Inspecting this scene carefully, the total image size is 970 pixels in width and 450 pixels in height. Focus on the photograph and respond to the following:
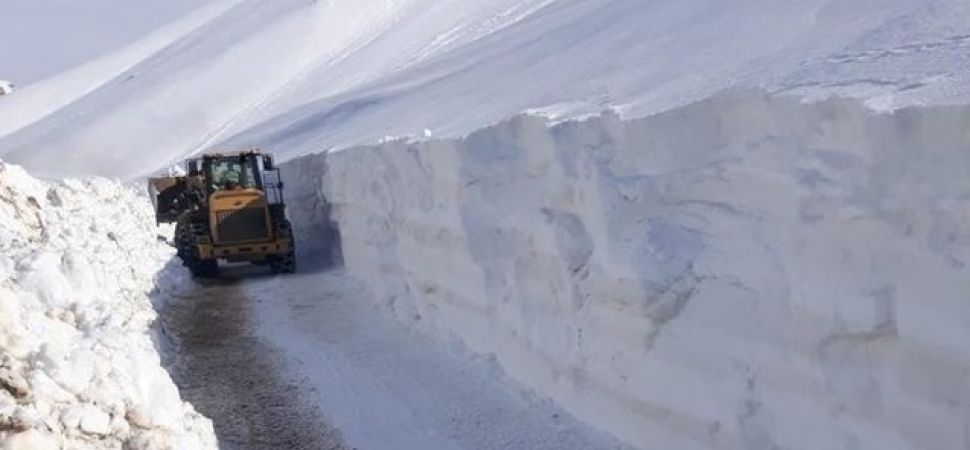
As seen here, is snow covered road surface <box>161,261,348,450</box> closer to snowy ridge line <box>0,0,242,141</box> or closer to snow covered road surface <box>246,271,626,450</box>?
snow covered road surface <box>246,271,626,450</box>

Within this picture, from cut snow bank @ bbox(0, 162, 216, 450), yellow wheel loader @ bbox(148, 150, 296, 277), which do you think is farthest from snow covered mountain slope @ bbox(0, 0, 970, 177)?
cut snow bank @ bbox(0, 162, 216, 450)

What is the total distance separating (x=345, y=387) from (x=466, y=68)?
1363 centimetres

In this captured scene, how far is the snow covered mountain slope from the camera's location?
752 centimetres

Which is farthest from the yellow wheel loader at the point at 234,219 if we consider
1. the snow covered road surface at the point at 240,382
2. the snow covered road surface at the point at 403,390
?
the snow covered road surface at the point at 403,390

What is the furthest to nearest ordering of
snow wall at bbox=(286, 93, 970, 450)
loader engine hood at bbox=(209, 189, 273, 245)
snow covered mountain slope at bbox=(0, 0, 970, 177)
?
loader engine hood at bbox=(209, 189, 273, 245)
snow covered mountain slope at bbox=(0, 0, 970, 177)
snow wall at bbox=(286, 93, 970, 450)

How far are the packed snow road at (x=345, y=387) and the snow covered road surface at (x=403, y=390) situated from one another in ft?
0.04

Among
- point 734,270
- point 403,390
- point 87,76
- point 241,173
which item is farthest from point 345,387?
point 87,76

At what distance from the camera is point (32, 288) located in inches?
336

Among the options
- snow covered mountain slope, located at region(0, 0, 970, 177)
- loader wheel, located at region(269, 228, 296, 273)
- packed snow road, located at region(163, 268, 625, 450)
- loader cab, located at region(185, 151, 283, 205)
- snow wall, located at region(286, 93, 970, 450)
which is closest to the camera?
snow wall, located at region(286, 93, 970, 450)

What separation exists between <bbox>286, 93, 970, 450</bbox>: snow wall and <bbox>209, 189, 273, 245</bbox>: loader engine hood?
9.51 metres

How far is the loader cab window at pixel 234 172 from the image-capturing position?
21.4 m

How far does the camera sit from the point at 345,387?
10750mm

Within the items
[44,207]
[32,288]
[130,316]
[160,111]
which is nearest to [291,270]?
[44,207]

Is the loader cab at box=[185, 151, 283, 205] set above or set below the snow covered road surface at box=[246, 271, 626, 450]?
above
